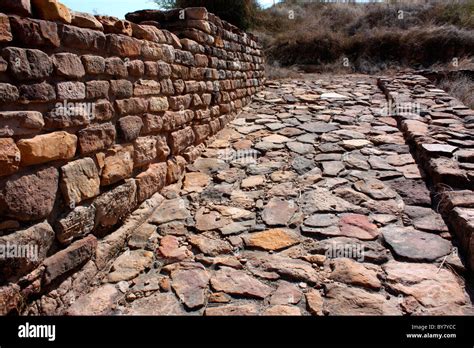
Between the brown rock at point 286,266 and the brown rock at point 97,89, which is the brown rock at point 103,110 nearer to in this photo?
the brown rock at point 97,89

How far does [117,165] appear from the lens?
2.46 m

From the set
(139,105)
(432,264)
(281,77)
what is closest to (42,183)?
(139,105)

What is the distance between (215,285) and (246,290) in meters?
0.19

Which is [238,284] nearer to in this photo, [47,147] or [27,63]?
[47,147]

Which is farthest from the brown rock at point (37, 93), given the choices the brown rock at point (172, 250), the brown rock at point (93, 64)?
the brown rock at point (172, 250)

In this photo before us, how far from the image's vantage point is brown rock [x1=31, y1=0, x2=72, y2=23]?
1.81m

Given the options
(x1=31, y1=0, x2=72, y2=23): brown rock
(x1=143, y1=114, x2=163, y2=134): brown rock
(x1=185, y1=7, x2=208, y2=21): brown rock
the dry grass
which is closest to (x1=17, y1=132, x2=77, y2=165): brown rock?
(x1=31, y1=0, x2=72, y2=23): brown rock

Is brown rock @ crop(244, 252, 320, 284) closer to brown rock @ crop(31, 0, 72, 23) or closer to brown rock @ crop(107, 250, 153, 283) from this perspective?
brown rock @ crop(107, 250, 153, 283)

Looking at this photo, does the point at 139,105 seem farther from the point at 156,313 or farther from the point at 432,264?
the point at 432,264

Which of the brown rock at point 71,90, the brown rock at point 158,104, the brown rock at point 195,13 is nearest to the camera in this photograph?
the brown rock at point 71,90

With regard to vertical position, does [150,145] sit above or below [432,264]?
above

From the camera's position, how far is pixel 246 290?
6.64 ft

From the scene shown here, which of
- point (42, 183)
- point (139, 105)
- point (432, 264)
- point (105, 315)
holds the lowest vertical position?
point (105, 315)

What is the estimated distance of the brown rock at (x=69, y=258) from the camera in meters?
1.85
